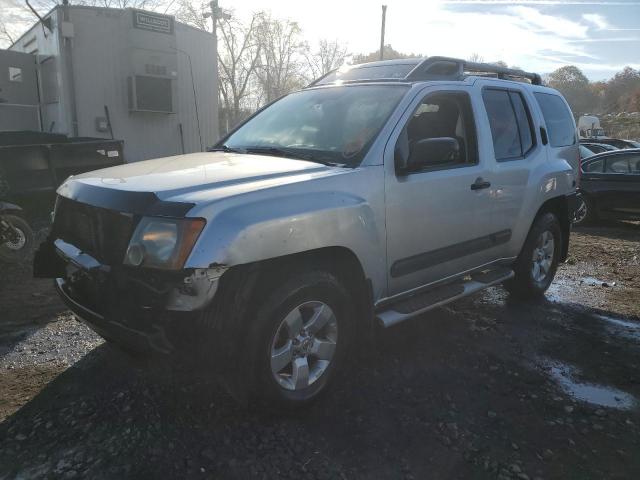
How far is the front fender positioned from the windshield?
1.26ft

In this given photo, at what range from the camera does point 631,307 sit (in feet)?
16.2

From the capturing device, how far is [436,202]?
347 centimetres

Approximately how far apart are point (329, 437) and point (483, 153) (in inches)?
96.1

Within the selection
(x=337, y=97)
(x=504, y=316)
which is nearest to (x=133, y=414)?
(x=337, y=97)

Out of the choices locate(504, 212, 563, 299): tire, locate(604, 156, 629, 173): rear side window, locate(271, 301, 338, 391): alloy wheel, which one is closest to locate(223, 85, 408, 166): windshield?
locate(271, 301, 338, 391): alloy wheel

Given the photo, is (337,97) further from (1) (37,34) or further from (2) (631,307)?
(1) (37,34)

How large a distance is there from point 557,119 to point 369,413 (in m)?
3.77

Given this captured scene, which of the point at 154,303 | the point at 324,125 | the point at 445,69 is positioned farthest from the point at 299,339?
Answer: the point at 445,69

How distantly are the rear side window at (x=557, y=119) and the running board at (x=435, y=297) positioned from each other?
1.60 meters

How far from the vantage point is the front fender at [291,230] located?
2346 millimetres

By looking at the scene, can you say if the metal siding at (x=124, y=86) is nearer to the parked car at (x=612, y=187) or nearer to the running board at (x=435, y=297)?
the parked car at (x=612, y=187)

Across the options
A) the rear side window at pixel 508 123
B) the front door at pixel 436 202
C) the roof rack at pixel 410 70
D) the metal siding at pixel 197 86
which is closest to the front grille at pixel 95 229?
the front door at pixel 436 202

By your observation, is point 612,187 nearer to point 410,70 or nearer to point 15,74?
point 410,70

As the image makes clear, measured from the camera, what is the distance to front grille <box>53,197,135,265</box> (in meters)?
2.47
